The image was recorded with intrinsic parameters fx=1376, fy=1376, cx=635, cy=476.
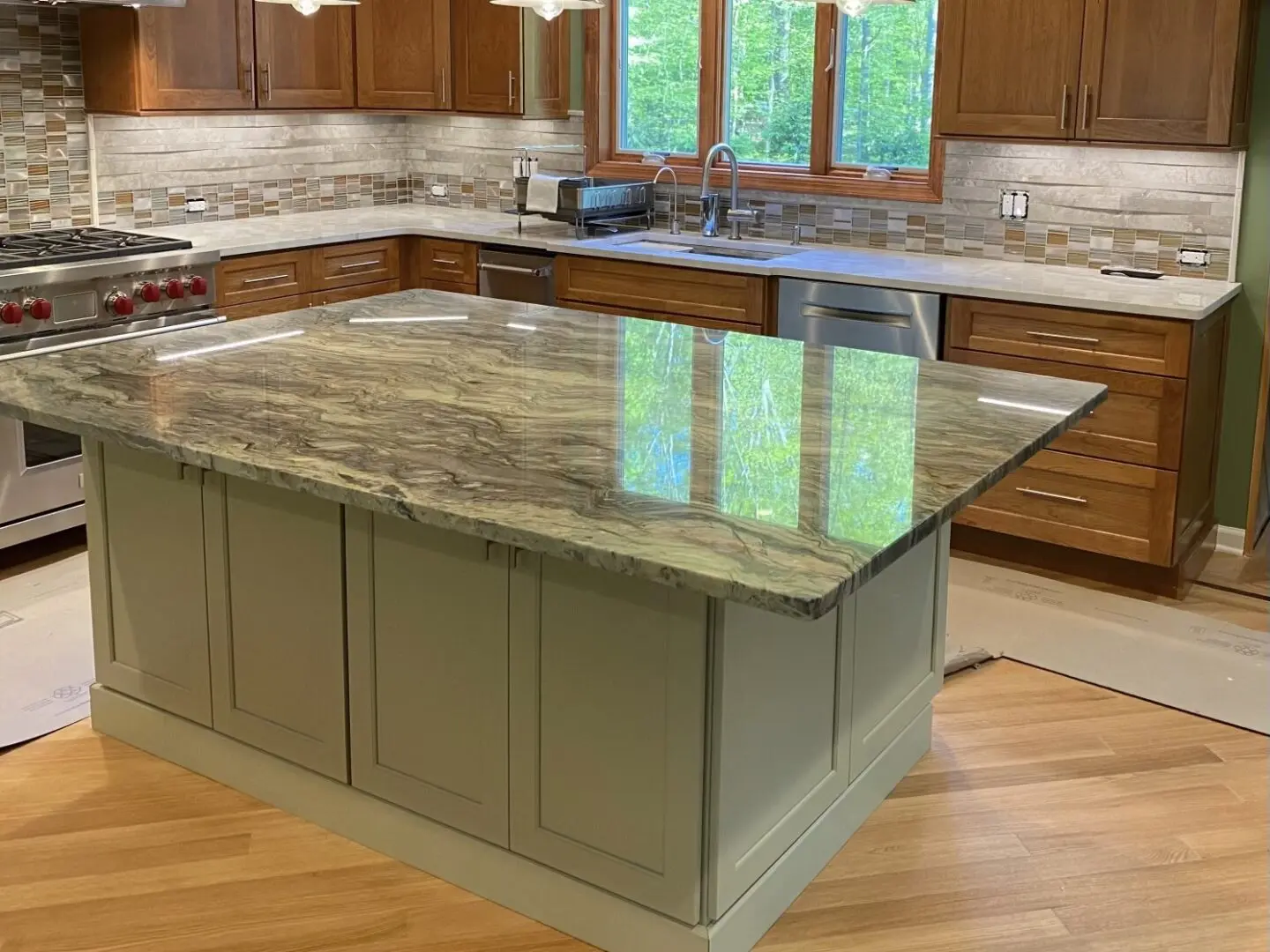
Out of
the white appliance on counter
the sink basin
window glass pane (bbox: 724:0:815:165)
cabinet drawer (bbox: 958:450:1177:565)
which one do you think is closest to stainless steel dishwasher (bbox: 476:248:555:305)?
the sink basin

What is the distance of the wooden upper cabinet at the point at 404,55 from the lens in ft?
18.8

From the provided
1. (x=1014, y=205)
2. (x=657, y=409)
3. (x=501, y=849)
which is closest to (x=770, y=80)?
(x=1014, y=205)

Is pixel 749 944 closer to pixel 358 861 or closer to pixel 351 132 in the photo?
pixel 358 861

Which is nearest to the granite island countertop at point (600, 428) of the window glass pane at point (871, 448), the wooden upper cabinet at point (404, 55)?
the window glass pane at point (871, 448)

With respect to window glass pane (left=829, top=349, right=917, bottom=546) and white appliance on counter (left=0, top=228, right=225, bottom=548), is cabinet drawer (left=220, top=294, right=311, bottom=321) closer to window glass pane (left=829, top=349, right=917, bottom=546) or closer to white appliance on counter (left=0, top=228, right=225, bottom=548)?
white appliance on counter (left=0, top=228, right=225, bottom=548)

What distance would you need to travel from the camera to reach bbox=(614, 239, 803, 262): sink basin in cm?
511

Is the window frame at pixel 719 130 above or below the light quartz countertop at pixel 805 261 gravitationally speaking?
above

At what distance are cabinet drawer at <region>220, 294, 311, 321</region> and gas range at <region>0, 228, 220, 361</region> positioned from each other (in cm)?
12

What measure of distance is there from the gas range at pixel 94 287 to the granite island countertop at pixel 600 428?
1098mm

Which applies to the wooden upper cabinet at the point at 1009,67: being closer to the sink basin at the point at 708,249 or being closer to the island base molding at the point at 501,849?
the sink basin at the point at 708,249

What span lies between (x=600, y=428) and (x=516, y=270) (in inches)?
114

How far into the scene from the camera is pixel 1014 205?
15.9 ft

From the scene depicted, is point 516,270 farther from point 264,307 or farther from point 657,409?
point 657,409

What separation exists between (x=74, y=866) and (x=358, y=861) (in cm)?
58
